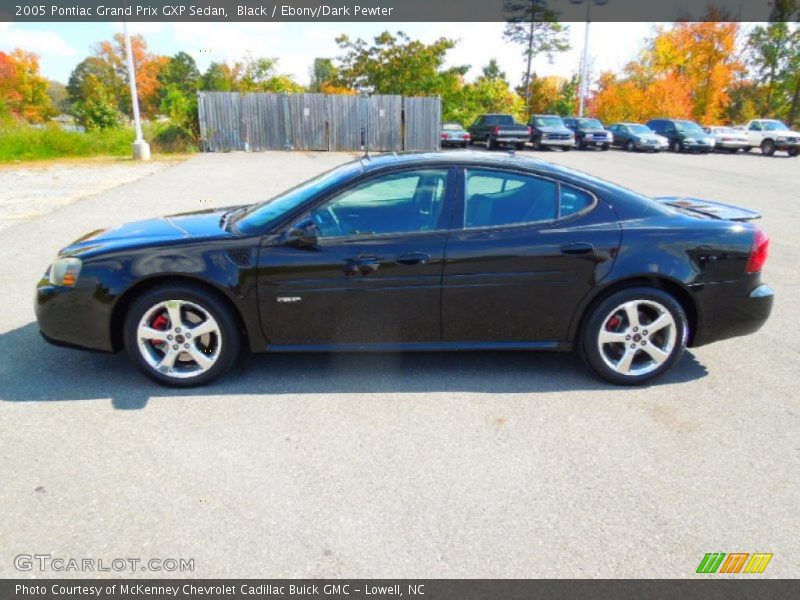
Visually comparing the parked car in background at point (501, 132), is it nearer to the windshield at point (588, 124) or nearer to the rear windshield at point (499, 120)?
the rear windshield at point (499, 120)

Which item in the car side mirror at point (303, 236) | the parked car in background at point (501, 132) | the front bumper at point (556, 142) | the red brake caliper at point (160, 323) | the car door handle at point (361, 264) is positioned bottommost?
the red brake caliper at point (160, 323)

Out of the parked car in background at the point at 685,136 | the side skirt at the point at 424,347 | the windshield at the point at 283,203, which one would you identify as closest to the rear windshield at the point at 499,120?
the parked car in background at the point at 685,136

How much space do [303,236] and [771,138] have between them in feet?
108

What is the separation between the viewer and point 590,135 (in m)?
29.4

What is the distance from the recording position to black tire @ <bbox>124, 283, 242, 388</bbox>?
3639 mm

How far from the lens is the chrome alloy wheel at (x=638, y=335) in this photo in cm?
379

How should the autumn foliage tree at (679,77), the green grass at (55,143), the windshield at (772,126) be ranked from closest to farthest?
1. the green grass at (55,143)
2. the windshield at (772,126)
3. the autumn foliage tree at (679,77)

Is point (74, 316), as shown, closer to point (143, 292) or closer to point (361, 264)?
point (143, 292)

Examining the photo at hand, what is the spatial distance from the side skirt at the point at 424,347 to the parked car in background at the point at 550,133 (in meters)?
26.5

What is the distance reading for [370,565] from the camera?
229 cm

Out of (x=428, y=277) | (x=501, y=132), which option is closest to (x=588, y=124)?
(x=501, y=132)

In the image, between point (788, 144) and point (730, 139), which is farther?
point (730, 139)
